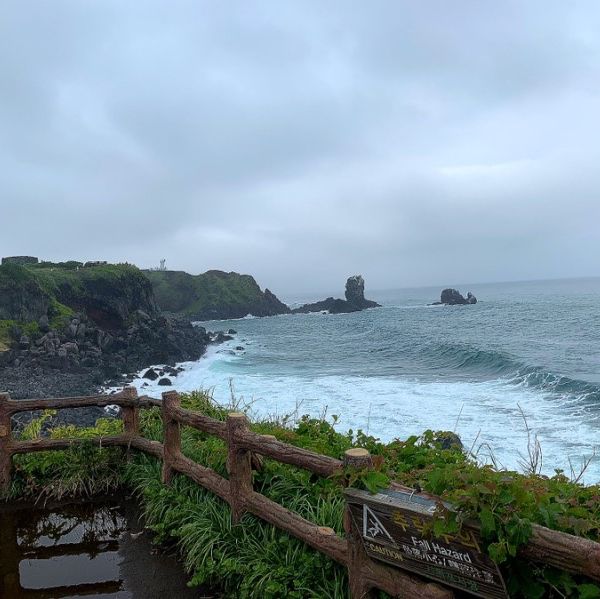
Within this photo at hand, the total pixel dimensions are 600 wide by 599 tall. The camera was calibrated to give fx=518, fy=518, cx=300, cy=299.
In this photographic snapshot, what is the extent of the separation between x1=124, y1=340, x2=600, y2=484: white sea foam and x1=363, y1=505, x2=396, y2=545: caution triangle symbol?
587cm

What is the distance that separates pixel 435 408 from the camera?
19781mm

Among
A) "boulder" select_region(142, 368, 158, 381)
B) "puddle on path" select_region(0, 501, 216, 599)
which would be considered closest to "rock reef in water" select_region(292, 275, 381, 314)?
"boulder" select_region(142, 368, 158, 381)

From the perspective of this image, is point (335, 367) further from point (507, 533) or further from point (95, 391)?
point (507, 533)

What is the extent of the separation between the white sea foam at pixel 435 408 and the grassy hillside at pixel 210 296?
6947 centimetres

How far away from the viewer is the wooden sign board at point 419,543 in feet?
7.73

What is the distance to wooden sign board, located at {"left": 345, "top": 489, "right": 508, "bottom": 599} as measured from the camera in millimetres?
2357

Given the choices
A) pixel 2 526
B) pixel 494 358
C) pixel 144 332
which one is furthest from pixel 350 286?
pixel 2 526

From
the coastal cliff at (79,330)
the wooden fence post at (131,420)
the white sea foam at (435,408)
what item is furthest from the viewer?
the coastal cliff at (79,330)

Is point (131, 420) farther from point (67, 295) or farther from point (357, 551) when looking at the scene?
point (67, 295)

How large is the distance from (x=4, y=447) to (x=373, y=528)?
5.24m

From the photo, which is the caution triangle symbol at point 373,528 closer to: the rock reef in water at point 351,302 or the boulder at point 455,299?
the rock reef in water at point 351,302

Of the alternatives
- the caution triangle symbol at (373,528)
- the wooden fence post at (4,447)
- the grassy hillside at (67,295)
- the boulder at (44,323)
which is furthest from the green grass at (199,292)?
the caution triangle symbol at (373,528)

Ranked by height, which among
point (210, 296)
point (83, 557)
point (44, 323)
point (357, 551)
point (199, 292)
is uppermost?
point (199, 292)

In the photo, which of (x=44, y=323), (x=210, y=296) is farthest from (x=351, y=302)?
(x=44, y=323)
